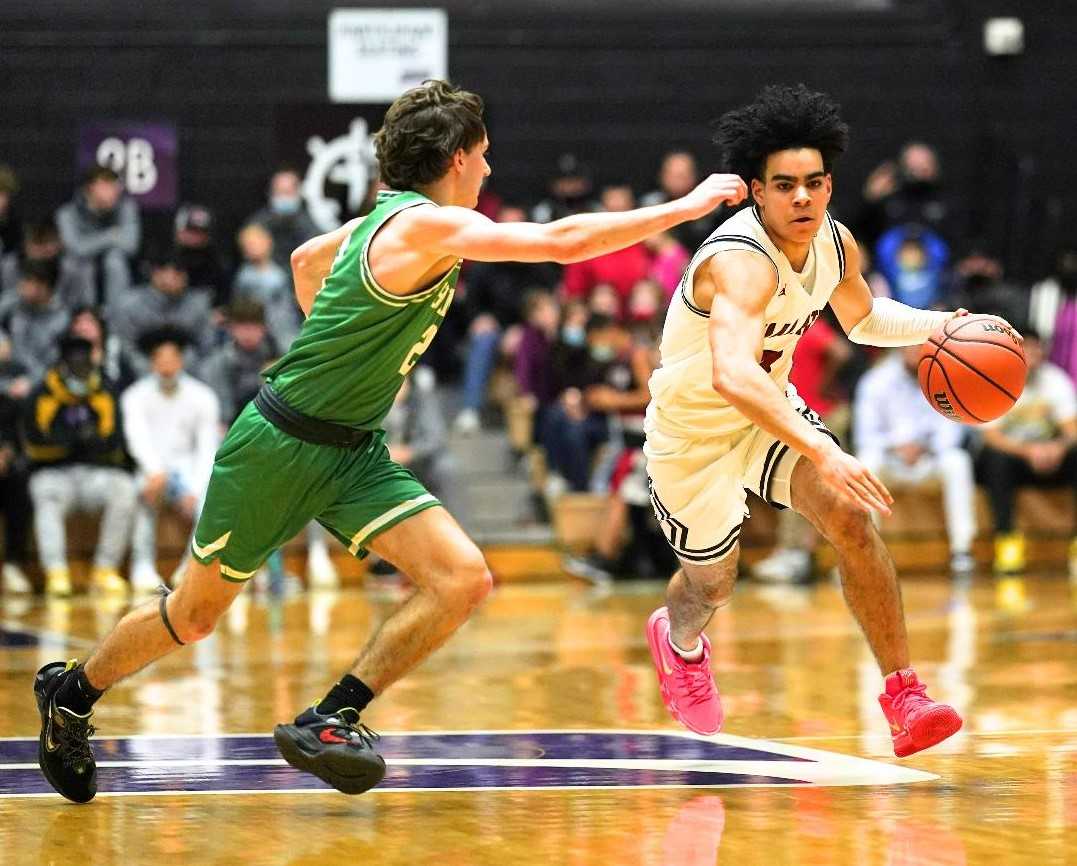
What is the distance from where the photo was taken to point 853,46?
15016 millimetres

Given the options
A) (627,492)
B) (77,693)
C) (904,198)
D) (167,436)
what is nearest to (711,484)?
(77,693)

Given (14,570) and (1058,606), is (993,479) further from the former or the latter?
(14,570)

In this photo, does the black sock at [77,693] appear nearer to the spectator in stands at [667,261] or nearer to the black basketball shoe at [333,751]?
the black basketball shoe at [333,751]

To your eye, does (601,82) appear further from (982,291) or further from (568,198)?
(982,291)

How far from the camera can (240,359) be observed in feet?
37.4

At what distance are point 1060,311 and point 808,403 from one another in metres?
2.41

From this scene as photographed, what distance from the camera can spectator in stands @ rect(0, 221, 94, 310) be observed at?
11703 millimetres

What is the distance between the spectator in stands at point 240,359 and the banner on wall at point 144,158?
2.61 meters

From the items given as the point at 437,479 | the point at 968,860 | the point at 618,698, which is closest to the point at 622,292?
the point at 437,479

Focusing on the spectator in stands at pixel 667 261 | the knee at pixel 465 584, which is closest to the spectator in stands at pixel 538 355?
the spectator in stands at pixel 667 261

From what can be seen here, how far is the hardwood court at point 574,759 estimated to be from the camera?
14.3 ft

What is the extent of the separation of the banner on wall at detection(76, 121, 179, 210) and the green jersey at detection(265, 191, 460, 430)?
9252 mm

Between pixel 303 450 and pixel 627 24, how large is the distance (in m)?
10.6

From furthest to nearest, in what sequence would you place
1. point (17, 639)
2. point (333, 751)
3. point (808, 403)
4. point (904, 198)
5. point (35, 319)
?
point (904, 198), point (808, 403), point (35, 319), point (17, 639), point (333, 751)
